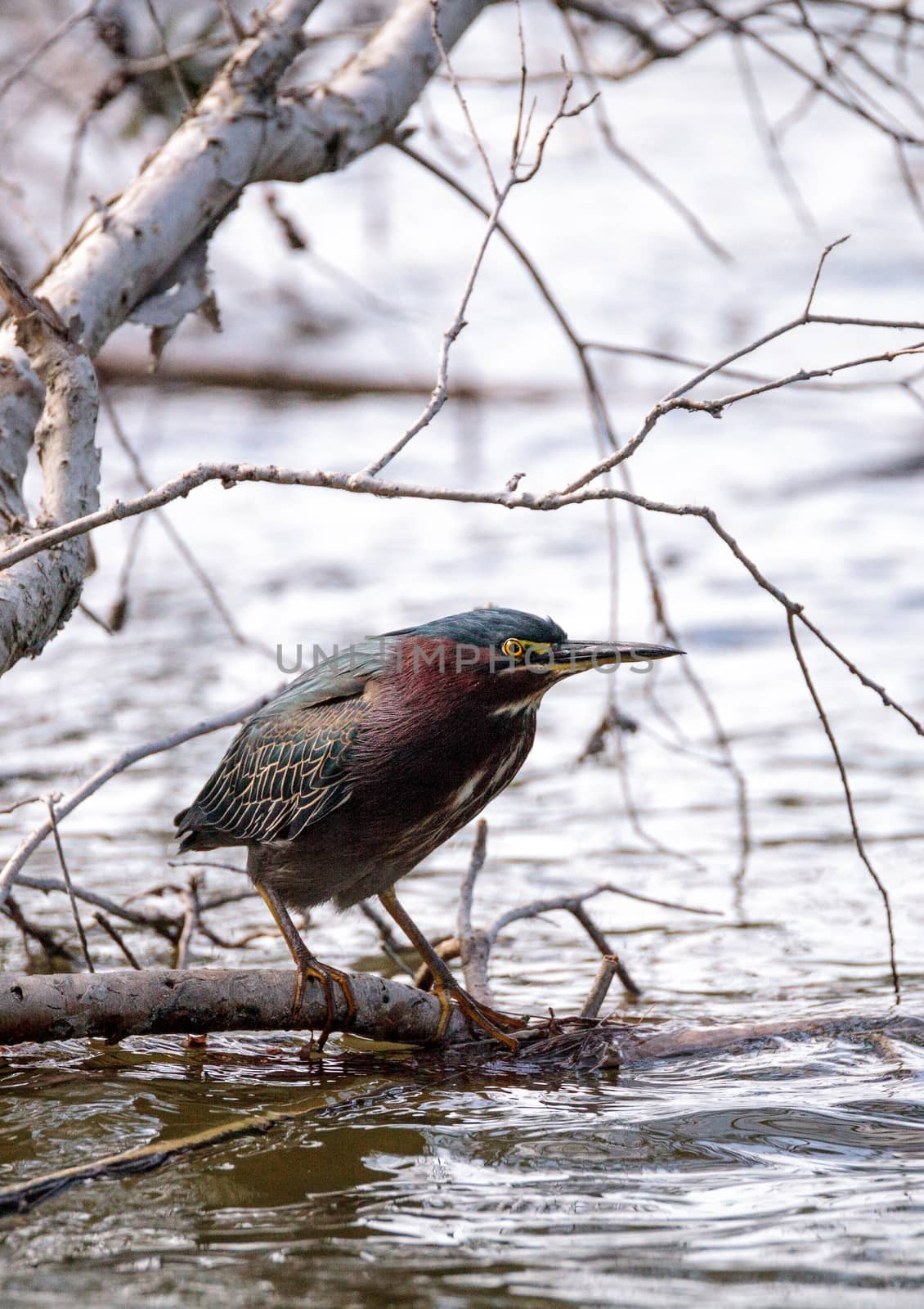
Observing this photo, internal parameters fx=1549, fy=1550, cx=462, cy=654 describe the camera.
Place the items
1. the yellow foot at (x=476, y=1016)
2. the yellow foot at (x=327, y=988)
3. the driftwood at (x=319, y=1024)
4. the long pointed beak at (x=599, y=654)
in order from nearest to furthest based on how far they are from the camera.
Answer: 1. the driftwood at (x=319, y=1024)
2. the long pointed beak at (x=599, y=654)
3. the yellow foot at (x=327, y=988)
4. the yellow foot at (x=476, y=1016)

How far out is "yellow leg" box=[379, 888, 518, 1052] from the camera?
154 inches

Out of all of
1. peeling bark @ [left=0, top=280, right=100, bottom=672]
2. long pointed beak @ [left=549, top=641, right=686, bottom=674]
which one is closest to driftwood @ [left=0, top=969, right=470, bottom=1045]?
peeling bark @ [left=0, top=280, right=100, bottom=672]

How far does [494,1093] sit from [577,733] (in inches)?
144

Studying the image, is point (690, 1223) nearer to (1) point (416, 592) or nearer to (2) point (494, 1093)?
(2) point (494, 1093)

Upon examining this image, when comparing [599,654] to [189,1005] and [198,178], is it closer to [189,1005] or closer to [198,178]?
[189,1005]

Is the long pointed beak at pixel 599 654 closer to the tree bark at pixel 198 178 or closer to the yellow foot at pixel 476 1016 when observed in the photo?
the yellow foot at pixel 476 1016

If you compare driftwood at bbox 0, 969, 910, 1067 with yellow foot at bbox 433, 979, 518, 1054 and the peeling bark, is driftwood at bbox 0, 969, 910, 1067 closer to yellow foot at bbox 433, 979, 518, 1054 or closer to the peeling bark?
yellow foot at bbox 433, 979, 518, 1054

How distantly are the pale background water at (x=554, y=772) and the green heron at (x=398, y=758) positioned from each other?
0.43m

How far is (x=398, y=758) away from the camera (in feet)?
12.2

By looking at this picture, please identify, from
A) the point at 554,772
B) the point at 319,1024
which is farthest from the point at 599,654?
the point at 554,772

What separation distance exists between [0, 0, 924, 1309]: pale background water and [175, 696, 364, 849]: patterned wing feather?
1.97ft

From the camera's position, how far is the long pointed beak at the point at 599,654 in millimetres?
3600

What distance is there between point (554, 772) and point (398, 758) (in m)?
3.16

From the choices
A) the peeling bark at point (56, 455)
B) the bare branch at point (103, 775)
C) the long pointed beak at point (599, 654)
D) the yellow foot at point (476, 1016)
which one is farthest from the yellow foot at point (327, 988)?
the peeling bark at point (56, 455)
